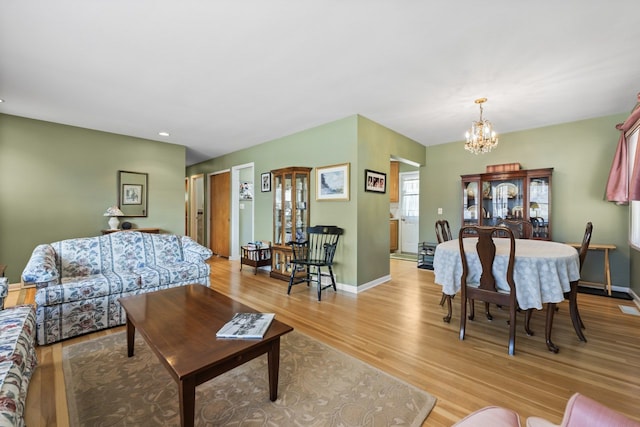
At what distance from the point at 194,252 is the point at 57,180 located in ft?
8.56

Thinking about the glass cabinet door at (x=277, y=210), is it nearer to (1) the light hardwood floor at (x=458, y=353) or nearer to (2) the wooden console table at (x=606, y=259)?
(1) the light hardwood floor at (x=458, y=353)

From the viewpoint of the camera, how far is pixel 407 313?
2955 mm

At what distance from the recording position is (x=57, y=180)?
4.04 m

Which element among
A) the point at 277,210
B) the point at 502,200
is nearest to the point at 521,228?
the point at 502,200

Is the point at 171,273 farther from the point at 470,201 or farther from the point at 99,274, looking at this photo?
the point at 470,201

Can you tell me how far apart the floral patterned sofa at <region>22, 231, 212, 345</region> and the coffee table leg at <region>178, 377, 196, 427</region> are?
6.22 feet

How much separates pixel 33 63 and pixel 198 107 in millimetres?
1427

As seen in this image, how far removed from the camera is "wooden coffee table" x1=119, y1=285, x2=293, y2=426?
1.22 meters

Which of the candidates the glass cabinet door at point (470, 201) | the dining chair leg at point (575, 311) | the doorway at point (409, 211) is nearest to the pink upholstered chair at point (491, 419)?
the dining chair leg at point (575, 311)

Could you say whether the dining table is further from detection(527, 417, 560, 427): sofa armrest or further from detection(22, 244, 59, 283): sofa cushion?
detection(22, 244, 59, 283): sofa cushion

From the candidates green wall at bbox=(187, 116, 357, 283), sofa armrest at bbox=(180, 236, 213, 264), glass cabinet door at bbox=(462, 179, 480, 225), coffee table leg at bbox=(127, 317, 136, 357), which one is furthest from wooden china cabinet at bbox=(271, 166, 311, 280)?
glass cabinet door at bbox=(462, 179, 480, 225)

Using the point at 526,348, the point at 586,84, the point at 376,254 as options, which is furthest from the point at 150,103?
the point at 586,84

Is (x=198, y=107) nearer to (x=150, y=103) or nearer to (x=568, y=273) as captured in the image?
(x=150, y=103)

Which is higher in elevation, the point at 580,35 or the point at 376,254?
the point at 580,35
